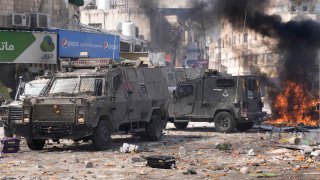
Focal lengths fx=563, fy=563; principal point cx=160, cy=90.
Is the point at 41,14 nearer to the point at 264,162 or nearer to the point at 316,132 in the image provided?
the point at 316,132

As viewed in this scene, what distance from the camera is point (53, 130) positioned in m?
13.8

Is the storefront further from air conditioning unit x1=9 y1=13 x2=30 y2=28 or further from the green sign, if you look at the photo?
air conditioning unit x1=9 y1=13 x2=30 y2=28

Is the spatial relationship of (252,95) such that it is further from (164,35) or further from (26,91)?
(164,35)

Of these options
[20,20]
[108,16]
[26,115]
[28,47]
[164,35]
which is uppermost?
[108,16]

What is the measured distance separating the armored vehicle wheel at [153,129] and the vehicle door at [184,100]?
3813mm

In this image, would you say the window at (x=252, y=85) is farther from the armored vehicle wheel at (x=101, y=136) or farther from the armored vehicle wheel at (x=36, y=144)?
the armored vehicle wheel at (x=36, y=144)

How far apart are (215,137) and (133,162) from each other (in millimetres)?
6601

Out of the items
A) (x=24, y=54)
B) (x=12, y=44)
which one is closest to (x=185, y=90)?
(x=24, y=54)

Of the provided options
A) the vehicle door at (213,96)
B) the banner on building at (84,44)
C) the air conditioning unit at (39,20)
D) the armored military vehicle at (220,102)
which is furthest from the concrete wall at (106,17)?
the vehicle door at (213,96)

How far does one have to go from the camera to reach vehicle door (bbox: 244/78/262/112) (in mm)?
19844

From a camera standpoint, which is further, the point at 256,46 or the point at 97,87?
the point at 256,46

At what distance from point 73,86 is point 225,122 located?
707cm

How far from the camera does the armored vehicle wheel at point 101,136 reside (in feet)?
46.0

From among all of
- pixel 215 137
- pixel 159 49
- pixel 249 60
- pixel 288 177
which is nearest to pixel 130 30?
pixel 159 49
